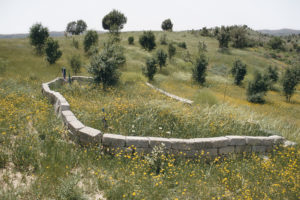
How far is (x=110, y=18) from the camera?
48.8 metres

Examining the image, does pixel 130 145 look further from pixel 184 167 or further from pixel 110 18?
pixel 110 18

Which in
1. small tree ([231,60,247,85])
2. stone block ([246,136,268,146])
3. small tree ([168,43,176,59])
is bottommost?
stone block ([246,136,268,146])

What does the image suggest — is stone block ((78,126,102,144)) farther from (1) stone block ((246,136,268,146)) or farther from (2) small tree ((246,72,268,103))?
(2) small tree ((246,72,268,103))

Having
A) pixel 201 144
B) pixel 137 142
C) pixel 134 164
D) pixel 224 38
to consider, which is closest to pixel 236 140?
pixel 201 144

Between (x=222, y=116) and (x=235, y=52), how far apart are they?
117 ft

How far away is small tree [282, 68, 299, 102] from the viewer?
705 inches

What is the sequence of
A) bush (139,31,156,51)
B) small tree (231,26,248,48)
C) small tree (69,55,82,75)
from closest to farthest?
1. small tree (69,55,82,75)
2. bush (139,31,156,51)
3. small tree (231,26,248,48)

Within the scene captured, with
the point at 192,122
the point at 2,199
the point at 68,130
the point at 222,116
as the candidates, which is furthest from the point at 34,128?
the point at 222,116

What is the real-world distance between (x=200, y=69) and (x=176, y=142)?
1757cm

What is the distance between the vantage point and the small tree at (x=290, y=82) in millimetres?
17903

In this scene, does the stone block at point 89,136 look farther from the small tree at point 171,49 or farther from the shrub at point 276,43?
the shrub at point 276,43

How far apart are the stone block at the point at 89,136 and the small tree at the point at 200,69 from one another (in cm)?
1813

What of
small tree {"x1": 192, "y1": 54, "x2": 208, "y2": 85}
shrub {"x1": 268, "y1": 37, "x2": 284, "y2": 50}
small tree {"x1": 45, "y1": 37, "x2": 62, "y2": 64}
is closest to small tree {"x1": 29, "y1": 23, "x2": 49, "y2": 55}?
small tree {"x1": 45, "y1": 37, "x2": 62, "y2": 64}

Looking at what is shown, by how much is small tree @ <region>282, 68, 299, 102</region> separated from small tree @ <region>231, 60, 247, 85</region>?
15.0 ft
